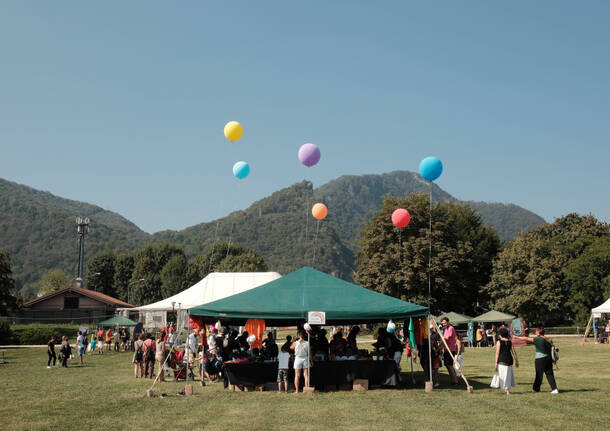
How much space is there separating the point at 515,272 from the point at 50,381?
43450mm

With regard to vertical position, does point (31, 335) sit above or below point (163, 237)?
below

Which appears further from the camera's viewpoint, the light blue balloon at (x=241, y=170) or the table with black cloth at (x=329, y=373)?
the light blue balloon at (x=241, y=170)

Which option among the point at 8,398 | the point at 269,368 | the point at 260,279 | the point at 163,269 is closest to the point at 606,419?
the point at 269,368

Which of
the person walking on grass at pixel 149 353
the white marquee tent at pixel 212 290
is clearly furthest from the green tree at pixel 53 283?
the person walking on grass at pixel 149 353

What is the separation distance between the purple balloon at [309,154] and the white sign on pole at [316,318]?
18.3ft

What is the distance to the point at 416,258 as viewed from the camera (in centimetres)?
4872

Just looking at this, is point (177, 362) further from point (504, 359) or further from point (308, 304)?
point (504, 359)

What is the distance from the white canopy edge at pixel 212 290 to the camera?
2975 centimetres

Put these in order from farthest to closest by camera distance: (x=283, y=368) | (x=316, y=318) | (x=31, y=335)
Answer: (x=31, y=335) < (x=283, y=368) < (x=316, y=318)

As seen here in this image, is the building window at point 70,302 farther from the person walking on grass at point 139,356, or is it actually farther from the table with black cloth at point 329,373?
the table with black cloth at point 329,373

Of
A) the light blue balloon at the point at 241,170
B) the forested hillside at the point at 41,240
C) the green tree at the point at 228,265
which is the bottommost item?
the light blue balloon at the point at 241,170

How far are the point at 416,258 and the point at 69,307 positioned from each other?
146 feet

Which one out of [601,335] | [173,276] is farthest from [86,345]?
[173,276]

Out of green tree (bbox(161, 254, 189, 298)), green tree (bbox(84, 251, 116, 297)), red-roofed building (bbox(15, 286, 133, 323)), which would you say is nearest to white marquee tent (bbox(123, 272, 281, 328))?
red-roofed building (bbox(15, 286, 133, 323))
